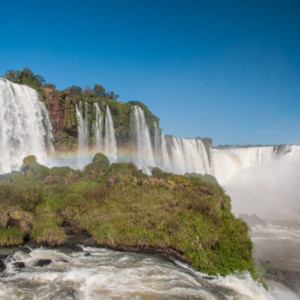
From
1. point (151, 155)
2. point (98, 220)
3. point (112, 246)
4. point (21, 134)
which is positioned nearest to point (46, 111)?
point (21, 134)

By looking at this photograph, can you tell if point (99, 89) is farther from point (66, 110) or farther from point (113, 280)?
point (113, 280)

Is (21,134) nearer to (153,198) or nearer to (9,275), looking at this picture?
(153,198)

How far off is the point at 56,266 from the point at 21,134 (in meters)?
24.6

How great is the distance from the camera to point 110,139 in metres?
42.7

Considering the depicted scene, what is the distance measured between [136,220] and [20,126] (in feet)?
73.2

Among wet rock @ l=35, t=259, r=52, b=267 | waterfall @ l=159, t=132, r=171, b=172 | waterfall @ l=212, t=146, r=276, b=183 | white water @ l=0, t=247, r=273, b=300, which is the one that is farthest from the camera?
waterfall @ l=212, t=146, r=276, b=183

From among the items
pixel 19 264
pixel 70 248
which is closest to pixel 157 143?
pixel 70 248

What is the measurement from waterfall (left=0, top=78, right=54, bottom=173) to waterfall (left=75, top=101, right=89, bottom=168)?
509cm

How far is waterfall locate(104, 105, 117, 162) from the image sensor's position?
42.2 m

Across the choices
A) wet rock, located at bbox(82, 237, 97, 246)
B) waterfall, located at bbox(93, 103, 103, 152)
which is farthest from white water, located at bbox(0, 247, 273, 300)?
waterfall, located at bbox(93, 103, 103, 152)

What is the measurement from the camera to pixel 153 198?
17141 mm

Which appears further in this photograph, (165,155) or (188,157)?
(188,157)

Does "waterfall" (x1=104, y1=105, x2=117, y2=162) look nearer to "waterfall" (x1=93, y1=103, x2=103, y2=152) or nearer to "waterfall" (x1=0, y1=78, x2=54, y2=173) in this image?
"waterfall" (x1=93, y1=103, x2=103, y2=152)

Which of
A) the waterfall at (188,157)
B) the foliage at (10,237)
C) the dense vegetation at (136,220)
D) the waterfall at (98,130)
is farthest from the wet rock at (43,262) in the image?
the waterfall at (188,157)
